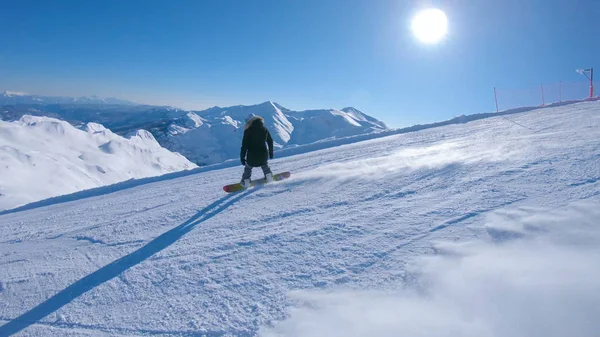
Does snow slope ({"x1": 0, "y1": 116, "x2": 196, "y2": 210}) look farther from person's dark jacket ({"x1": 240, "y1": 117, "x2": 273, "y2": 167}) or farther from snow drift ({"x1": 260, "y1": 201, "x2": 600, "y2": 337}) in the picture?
snow drift ({"x1": 260, "y1": 201, "x2": 600, "y2": 337})

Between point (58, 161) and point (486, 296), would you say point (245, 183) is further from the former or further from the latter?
point (58, 161)

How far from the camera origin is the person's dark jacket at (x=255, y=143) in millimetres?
6102

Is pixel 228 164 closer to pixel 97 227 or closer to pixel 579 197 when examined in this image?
pixel 97 227

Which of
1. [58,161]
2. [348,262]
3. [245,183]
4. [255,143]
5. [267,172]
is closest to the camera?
[348,262]

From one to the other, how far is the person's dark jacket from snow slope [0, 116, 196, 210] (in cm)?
2071

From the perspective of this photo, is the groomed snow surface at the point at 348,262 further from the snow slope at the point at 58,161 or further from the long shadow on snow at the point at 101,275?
the snow slope at the point at 58,161

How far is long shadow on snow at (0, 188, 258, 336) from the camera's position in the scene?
2.55m

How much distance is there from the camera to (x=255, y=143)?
6.15 m

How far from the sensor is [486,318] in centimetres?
187

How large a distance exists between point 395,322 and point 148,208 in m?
5.18

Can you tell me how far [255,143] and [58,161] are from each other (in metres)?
36.1

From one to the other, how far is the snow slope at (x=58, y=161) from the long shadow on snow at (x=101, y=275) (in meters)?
21.3

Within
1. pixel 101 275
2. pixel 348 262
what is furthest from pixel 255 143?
pixel 348 262

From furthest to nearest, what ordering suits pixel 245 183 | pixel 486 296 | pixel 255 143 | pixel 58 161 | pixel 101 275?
pixel 58 161 < pixel 245 183 < pixel 255 143 < pixel 101 275 < pixel 486 296
